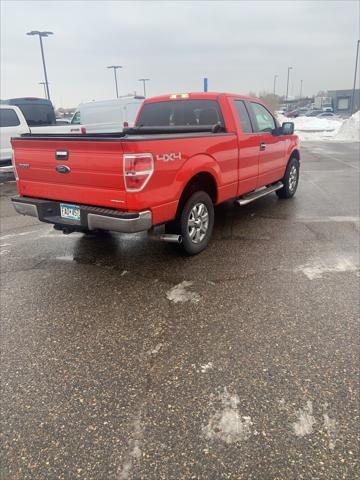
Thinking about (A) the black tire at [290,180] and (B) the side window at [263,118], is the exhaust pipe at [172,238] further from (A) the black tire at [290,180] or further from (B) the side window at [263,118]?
(A) the black tire at [290,180]

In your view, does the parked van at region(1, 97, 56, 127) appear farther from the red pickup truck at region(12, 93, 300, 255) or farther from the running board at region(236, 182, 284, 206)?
the running board at region(236, 182, 284, 206)

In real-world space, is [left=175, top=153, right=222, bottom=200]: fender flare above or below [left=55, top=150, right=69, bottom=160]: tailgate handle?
below

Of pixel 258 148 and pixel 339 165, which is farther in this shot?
pixel 339 165

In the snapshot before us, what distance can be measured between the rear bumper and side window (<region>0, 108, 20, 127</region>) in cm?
752

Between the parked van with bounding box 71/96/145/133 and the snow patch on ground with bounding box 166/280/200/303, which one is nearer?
the snow patch on ground with bounding box 166/280/200/303

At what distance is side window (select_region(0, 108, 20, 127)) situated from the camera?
1093cm

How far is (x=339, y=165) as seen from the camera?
510 inches

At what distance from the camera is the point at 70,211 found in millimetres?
4207

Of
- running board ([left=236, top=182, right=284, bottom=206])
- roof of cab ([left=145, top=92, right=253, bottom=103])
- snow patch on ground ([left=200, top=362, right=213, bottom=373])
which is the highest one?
roof of cab ([left=145, top=92, right=253, bottom=103])

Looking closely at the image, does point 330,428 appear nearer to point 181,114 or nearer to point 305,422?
point 305,422

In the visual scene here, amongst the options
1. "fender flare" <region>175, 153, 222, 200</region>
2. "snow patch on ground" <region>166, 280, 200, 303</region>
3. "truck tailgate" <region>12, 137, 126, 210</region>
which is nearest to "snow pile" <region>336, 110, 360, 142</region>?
"fender flare" <region>175, 153, 222, 200</region>

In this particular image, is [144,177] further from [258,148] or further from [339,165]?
[339,165]

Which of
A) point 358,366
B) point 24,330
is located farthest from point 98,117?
point 358,366

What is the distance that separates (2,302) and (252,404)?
103 inches
